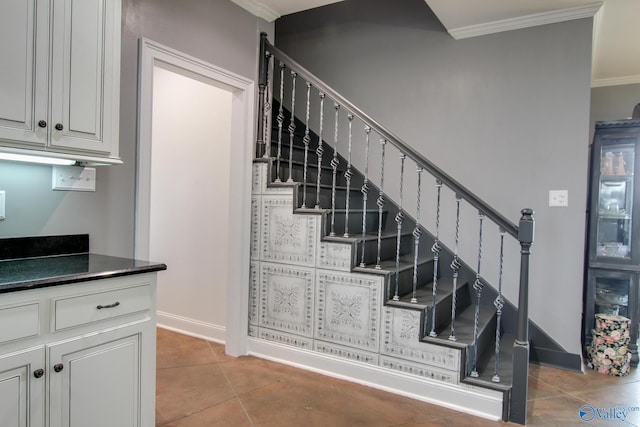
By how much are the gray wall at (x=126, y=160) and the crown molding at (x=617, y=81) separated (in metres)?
4.03

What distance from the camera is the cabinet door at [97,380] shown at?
1.41 m

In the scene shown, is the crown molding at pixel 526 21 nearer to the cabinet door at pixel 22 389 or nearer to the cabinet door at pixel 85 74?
the cabinet door at pixel 85 74

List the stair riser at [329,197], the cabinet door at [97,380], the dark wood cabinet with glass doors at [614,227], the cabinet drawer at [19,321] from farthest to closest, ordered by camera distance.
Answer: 1. the dark wood cabinet with glass doors at [614,227]
2. the stair riser at [329,197]
3. the cabinet door at [97,380]
4. the cabinet drawer at [19,321]

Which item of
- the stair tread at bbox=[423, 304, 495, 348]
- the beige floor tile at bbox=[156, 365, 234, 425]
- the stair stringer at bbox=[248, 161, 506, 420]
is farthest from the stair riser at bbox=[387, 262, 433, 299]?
the beige floor tile at bbox=[156, 365, 234, 425]

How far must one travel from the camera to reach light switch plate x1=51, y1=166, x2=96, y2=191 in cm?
186

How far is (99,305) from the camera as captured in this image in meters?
1.52

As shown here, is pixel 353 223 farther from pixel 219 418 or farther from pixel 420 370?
pixel 219 418

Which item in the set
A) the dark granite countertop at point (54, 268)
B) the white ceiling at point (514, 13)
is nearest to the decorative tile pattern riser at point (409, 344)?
the dark granite countertop at point (54, 268)

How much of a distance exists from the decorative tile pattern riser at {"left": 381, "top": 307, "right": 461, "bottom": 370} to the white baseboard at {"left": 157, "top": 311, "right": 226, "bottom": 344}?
150 centimetres

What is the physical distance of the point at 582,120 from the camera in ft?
9.59

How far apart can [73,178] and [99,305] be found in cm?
74

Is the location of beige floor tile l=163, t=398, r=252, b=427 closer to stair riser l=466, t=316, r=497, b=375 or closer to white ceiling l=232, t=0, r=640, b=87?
stair riser l=466, t=316, r=497, b=375

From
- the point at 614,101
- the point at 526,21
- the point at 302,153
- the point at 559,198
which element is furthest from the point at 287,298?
Result: the point at 614,101

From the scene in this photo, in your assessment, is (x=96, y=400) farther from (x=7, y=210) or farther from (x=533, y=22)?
(x=533, y=22)
